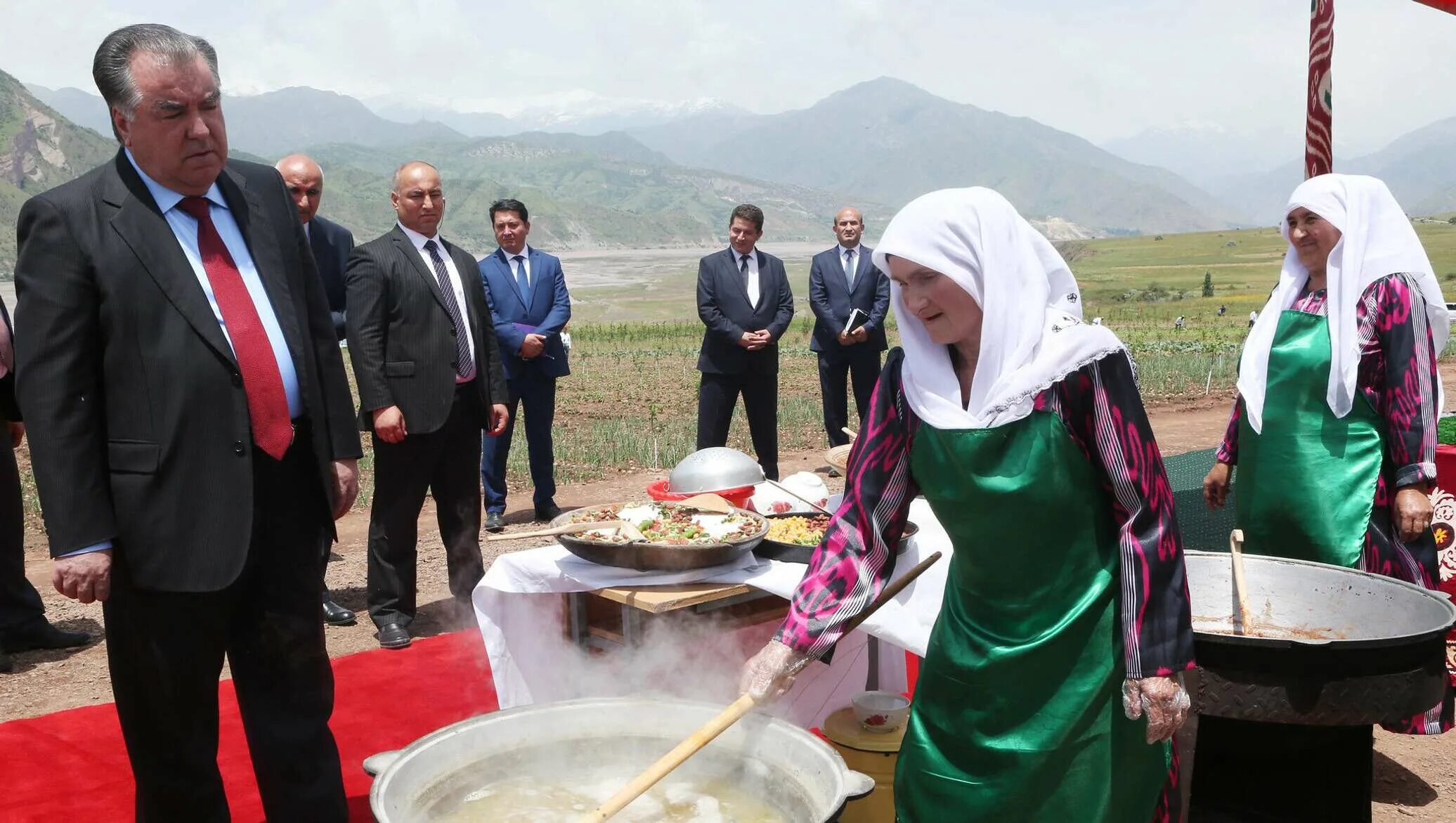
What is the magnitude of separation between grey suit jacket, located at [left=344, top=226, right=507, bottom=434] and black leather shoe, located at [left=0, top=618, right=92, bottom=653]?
182cm

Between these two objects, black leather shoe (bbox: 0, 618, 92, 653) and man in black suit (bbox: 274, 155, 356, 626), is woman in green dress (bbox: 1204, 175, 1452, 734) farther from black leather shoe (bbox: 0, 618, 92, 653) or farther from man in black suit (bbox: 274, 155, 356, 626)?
black leather shoe (bbox: 0, 618, 92, 653)

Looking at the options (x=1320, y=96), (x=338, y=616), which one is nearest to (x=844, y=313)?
(x=1320, y=96)

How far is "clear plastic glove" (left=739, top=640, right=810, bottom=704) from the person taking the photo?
220cm

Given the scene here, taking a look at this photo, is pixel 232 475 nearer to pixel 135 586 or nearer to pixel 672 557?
pixel 135 586

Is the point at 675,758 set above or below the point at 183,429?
below

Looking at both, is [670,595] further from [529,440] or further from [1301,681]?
[529,440]

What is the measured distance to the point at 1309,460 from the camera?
365 cm

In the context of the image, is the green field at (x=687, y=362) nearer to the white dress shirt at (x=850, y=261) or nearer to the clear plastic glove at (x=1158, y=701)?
the white dress shirt at (x=850, y=261)

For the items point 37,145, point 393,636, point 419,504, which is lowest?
point 393,636

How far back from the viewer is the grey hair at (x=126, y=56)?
96.7 inches

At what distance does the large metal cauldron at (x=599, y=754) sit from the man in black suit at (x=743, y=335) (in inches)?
230

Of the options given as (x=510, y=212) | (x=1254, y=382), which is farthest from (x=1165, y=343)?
(x=1254, y=382)

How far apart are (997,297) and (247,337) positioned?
5.55ft

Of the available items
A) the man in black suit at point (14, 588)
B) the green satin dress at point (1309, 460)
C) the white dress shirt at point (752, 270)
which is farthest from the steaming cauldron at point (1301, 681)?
the white dress shirt at point (752, 270)
